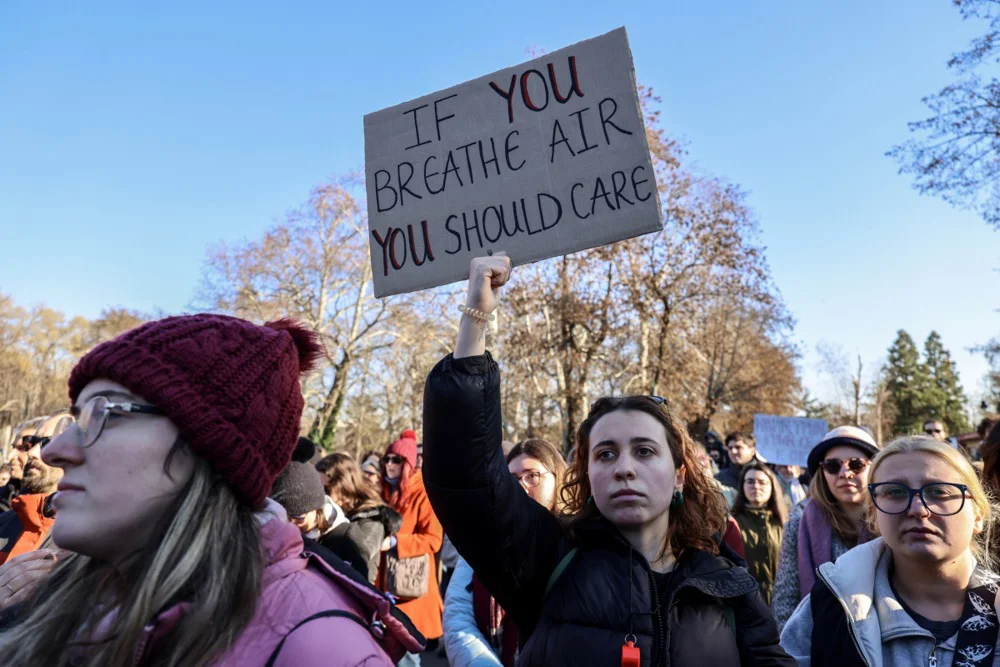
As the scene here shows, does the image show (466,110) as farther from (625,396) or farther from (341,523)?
(341,523)

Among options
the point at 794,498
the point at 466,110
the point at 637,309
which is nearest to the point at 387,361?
the point at 637,309

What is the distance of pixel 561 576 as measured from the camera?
2.10 m

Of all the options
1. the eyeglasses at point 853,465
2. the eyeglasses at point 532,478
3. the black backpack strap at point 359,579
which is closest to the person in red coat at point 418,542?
the eyeglasses at point 532,478

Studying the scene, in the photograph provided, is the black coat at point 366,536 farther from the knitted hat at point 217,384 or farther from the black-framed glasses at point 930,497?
the knitted hat at point 217,384

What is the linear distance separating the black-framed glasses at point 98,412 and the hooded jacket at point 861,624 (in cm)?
212

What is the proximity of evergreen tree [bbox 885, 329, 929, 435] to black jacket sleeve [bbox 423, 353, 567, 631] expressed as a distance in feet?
210

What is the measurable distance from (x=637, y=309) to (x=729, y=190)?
445cm

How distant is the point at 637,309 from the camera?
848 inches

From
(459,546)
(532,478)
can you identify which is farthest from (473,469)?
(532,478)

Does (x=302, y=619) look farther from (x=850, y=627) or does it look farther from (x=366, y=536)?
(x=366, y=536)

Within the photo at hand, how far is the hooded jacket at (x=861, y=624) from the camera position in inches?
92.0

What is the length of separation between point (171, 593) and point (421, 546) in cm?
431

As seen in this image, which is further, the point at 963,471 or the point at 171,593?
the point at 963,471

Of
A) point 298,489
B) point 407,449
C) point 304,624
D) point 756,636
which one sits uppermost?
point 407,449
